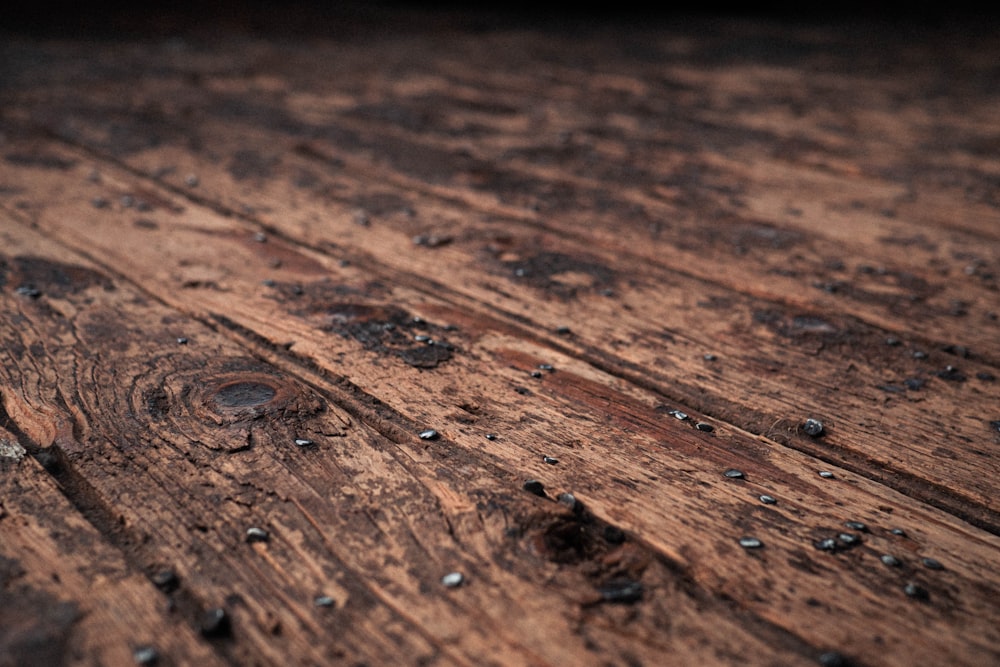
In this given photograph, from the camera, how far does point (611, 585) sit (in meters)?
0.67

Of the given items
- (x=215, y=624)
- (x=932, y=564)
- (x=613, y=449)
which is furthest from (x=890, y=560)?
(x=215, y=624)

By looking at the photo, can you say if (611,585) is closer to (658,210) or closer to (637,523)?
(637,523)

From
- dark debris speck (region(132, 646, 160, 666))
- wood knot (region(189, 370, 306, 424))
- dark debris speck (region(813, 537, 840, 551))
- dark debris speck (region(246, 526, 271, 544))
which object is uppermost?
wood knot (region(189, 370, 306, 424))

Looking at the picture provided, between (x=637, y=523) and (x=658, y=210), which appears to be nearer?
(x=637, y=523)

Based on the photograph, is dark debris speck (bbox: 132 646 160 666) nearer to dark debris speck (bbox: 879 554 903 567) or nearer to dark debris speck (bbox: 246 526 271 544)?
dark debris speck (bbox: 246 526 271 544)

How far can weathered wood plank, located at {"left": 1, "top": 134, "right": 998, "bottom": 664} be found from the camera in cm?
66

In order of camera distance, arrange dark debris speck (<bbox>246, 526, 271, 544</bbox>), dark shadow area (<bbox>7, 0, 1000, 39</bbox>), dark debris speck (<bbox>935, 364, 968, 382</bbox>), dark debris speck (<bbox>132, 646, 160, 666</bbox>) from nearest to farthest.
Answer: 1. dark debris speck (<bbox>132, 646, 160, 666</bbox>)
2. dark debris speck (<bbox>246, 526, 271, 544</bbox>)
3. dark debris speck (<bbox>935, 364, 968, 382</bbox>)
4. dark shadow area (<bbox>7, 0, 1000, 39</bbox>)

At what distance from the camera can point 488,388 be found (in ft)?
3.12

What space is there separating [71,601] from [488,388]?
461 millimetres

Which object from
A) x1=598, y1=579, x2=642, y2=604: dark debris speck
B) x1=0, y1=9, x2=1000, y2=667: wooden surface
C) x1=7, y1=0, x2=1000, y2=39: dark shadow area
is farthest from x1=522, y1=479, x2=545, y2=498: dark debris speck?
x1=7, y1=0, x2=1000, y2=39: dark shadow area

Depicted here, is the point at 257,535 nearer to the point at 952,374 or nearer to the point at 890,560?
the point at 890,560

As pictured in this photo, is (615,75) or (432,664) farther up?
(615,75)

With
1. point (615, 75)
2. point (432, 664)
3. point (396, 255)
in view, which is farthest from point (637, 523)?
point (615, 75)

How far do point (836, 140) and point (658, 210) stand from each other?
2.38 feet
